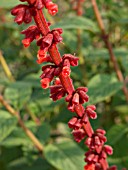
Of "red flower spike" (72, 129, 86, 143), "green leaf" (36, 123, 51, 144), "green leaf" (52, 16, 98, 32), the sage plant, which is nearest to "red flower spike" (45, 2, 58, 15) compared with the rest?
the sage plant

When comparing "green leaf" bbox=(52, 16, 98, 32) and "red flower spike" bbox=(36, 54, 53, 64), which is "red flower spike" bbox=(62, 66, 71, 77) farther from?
"green leaf" bbox=(52, 16, 98, 32)

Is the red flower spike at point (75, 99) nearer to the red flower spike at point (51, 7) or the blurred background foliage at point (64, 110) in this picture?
the red flower spike at point (51, 7)

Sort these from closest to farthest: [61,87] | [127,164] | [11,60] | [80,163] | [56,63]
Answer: [56,63], [61,87], [80,163], [127,164], [11,60]

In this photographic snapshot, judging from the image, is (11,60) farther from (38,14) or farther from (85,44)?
(38,14)

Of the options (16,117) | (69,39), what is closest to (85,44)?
(69,39)

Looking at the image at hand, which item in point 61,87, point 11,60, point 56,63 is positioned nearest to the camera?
point 56,63

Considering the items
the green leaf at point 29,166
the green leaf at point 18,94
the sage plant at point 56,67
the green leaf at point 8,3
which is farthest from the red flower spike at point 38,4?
the green leaf at point 29,166

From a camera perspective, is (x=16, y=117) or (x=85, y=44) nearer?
(x=16, y=117)
